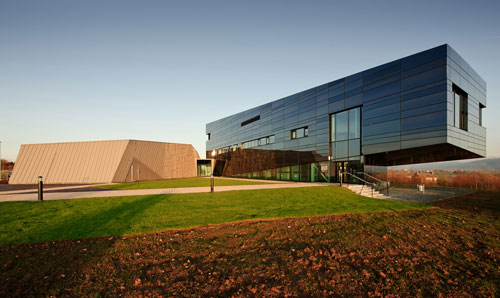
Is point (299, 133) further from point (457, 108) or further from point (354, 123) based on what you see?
point (457, 108)

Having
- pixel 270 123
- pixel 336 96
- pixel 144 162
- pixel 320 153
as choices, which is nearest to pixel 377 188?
pixel 320 153

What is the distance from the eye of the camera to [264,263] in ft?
15.9

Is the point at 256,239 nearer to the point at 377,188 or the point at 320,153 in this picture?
the point at 377,188

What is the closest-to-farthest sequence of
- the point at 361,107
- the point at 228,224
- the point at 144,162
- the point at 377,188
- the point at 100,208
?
the point at 228,224 → the point at 100,208 → the point at 377,188 → the point at 361,107 → the point at 144,162

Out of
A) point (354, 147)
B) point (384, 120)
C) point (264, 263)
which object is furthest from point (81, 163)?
point (384, 120)

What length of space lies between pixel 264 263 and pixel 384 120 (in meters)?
21.2

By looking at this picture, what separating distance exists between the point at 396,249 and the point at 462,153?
21976 mm

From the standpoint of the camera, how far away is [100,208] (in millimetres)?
9695

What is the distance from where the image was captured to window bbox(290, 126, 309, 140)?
2957cm

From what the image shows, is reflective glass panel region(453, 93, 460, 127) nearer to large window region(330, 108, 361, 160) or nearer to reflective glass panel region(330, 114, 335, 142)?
large window region(330, 108, 361, 160)

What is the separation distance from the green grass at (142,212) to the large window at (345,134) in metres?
11.7

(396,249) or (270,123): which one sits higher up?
(270,123)

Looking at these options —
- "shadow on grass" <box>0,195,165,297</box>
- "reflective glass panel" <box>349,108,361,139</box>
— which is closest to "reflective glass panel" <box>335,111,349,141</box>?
"reflective glass panel" <box>349,108,361,139</box>

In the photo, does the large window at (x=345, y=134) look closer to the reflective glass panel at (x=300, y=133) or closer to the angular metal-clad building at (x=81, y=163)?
the reflective glass panel at (x=300, y=133)
